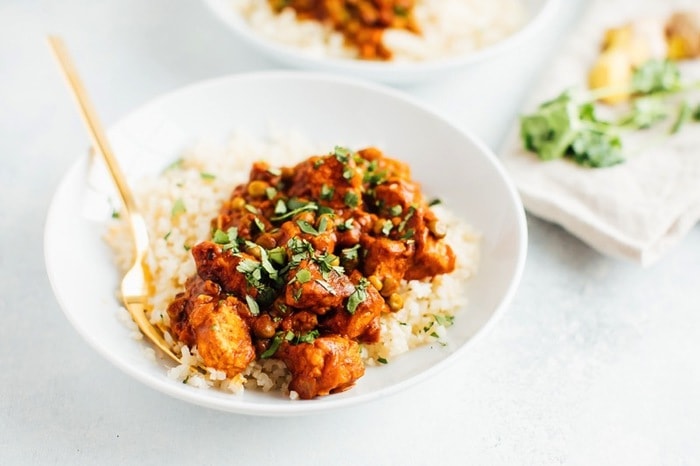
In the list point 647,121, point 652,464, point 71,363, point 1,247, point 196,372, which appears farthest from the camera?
point 647,121

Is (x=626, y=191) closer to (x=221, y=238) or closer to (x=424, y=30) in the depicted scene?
(x=424, y=30)

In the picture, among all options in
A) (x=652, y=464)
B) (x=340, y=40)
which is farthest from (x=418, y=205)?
(x=340, y=40)

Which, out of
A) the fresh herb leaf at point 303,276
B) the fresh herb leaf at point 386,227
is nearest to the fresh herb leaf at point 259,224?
the fresh herb leaf at point 303,276

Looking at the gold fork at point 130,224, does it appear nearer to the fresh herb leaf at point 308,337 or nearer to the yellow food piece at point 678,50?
the fresh herb leaf at point 308,337

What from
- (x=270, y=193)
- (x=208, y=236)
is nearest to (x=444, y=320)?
(x=270, y=193)

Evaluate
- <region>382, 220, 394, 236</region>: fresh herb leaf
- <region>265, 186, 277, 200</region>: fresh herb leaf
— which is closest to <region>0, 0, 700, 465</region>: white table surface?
<region>382, 220, 394, 236</region>: fresh herb leaf

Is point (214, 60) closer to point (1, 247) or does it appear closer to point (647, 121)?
point (1, 247)
